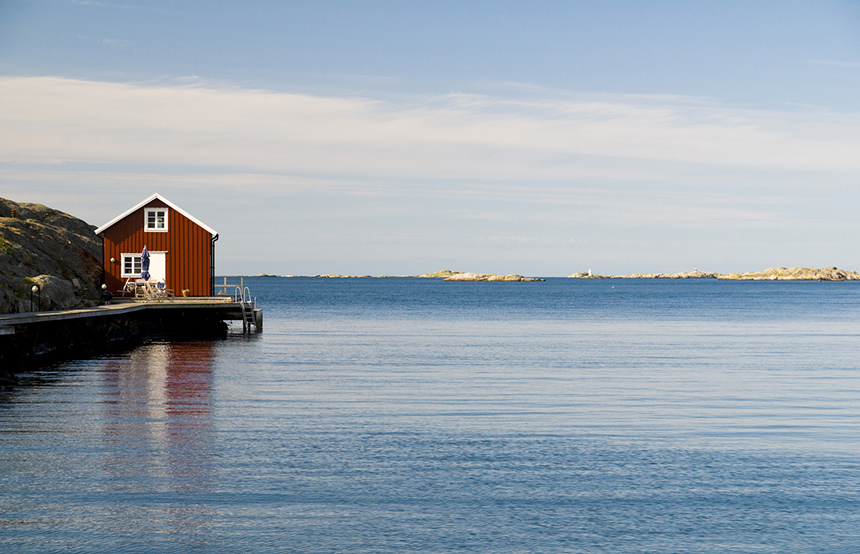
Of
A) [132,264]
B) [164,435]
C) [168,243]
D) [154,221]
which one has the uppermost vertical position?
[154,221]

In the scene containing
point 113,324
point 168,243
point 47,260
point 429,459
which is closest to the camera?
point 429,459

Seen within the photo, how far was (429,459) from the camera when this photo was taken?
15211 millimetres

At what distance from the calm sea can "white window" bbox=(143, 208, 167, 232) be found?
1530 cm

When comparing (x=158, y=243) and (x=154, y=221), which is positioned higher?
(x=154, y=221)

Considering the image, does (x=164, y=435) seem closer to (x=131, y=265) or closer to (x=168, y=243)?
(x=168, y=243)

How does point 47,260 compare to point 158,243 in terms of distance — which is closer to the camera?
point 158,243

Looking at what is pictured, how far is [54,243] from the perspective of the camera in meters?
52.1

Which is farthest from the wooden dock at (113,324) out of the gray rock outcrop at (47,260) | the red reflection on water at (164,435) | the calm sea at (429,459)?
the red reflection on water at (164,435)

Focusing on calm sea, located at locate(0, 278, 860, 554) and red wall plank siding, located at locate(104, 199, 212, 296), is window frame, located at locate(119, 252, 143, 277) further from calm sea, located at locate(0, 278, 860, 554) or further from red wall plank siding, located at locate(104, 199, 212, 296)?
calm sea, located at locate(0, 278, 860, 554)

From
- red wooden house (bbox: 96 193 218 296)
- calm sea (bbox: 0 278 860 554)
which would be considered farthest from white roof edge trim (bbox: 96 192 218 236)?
calm sea (bbox: 0 278 860 554)

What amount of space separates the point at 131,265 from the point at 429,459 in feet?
118

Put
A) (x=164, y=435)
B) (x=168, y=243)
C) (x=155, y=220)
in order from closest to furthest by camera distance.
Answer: (x=164, y=435), (x=155, y=220), (x=168, y=243)

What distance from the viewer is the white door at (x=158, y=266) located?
46438mm

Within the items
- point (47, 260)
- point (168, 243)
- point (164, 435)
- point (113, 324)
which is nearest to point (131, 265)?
point (168, 243)
